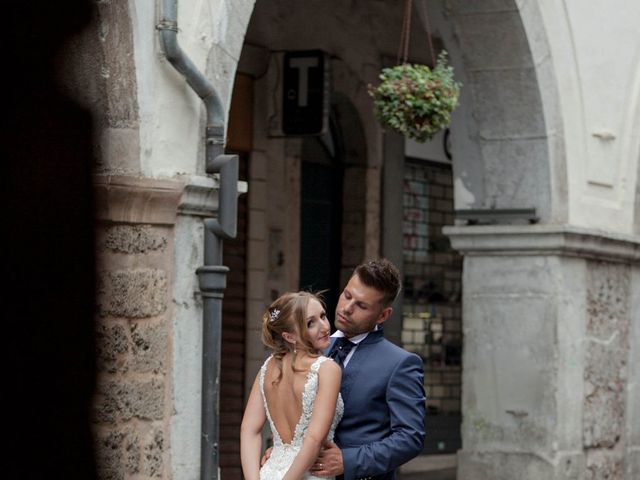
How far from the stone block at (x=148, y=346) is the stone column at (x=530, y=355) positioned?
339cm

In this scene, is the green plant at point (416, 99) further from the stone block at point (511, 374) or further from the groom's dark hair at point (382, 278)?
the groom's dark hair at point (382, 278)

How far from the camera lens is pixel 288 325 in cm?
388

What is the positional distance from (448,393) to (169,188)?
316 inches

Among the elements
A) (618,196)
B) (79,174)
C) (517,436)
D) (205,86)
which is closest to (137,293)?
(205,86)

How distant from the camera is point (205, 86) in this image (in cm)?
645

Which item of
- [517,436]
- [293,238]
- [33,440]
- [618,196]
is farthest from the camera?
[293,238]

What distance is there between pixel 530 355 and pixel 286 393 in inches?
216

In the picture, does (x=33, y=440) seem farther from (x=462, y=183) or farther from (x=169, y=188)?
(x=462, y=183)

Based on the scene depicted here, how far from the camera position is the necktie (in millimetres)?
3986

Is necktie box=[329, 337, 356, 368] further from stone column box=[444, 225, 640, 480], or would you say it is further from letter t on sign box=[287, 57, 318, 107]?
letter t on sign box=[287, 57, 318, 107]

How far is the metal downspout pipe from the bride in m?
2.48

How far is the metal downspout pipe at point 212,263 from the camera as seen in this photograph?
21.2ft

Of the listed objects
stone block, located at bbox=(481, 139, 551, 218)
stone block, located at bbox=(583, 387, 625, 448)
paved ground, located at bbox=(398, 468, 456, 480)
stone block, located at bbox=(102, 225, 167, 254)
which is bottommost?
paved ground, located at bbox=(398, 468, 456, 480)

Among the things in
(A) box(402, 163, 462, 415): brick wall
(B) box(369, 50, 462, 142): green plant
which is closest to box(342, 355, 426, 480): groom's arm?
(B) box(369, 50, 462, 142): green plant
